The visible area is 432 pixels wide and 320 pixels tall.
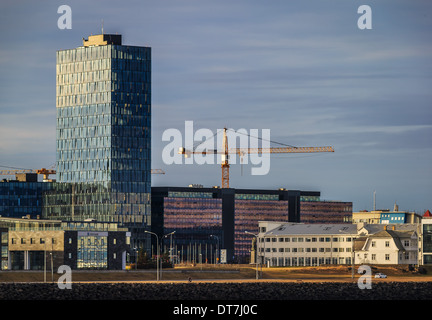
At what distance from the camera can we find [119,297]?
190 metres
